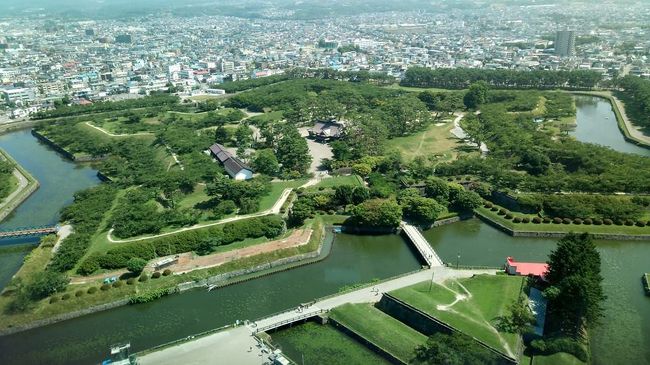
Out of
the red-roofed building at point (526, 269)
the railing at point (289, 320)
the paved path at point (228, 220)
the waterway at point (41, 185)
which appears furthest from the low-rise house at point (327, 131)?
the railing at point (289, 320)

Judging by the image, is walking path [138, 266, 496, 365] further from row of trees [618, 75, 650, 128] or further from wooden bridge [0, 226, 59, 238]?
row of trees [618, 75, 650, 128]

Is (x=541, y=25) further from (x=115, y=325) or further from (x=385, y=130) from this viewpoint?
(x=115, y=325)

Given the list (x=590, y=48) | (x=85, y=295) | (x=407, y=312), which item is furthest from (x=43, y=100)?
(x=590, y=48)

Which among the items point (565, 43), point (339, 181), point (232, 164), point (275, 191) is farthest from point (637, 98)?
point (232, 164)

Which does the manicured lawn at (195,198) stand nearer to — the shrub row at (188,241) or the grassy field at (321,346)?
the shrub row at (188,241)

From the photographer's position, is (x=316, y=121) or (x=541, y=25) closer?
(x=316, y=121)

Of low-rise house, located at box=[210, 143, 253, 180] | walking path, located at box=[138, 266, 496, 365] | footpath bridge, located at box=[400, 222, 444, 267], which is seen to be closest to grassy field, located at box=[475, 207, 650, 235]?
footpath bridge, located at box=[400, 222, 444, 267]
